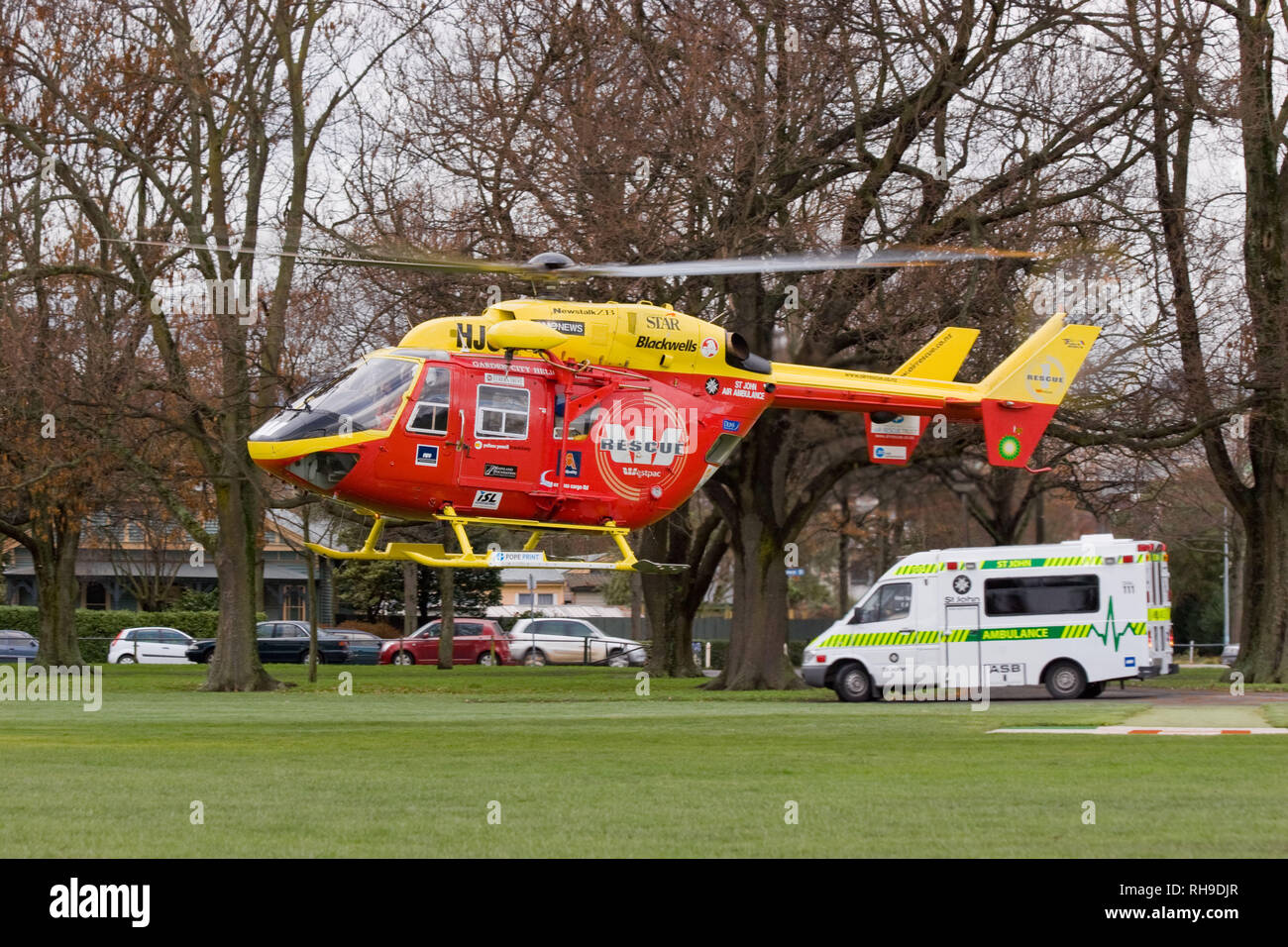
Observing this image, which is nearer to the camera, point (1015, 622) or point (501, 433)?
point (501, 433)

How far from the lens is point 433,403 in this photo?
21750 mm

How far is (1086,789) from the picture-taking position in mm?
13453

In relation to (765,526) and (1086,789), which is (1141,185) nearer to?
(765,526)

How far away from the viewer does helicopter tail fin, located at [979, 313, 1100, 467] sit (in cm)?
2647

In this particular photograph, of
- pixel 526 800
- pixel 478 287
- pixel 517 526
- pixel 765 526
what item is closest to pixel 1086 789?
pixel 526 800

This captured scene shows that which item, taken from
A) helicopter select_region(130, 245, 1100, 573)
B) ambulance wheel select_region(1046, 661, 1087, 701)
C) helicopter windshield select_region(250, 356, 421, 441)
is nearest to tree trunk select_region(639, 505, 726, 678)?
ambulance wheel select_region(1046, 661, 1087, 701)

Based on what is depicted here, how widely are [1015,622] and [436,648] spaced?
30.0 meters

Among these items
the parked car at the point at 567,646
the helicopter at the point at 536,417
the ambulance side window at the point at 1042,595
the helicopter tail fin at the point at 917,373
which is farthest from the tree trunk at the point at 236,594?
the parked car at the point at 567,646

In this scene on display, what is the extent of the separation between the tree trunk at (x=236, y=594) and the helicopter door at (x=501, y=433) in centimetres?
1422

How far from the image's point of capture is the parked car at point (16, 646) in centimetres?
5616

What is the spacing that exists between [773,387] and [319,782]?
1262cm

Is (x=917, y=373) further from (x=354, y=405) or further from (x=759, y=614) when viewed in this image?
(x=759, y=614)

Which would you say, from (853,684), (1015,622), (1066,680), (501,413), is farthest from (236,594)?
(1066,680)

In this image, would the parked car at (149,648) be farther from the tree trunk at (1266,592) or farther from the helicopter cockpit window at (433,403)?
the helicopter cockpit window at (433,403)
